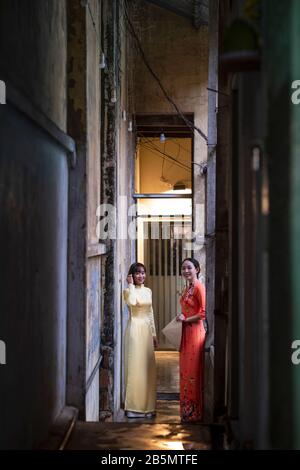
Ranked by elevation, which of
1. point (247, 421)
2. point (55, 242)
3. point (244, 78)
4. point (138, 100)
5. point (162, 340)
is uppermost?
point (138, 100)

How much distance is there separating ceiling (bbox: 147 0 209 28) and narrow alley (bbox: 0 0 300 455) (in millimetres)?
1828

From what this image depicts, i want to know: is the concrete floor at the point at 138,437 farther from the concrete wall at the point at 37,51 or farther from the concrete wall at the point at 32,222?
the concrete wall at the point at 37,51

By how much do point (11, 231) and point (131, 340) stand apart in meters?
5.20

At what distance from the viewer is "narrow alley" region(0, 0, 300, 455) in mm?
2416

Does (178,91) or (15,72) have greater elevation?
(178,91)

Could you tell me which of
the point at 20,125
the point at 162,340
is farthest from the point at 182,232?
the point at 20,125

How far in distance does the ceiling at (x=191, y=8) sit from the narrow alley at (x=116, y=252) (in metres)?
1.83

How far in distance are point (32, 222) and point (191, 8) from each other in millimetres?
9004

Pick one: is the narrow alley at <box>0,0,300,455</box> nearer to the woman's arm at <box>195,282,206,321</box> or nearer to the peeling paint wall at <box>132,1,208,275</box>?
the woman's arm at <box>195,282,206,321</box>

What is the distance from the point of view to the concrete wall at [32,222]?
299 cm

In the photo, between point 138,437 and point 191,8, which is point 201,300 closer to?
point 138,437

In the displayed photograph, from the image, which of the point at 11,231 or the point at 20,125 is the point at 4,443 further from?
the point at 20,125

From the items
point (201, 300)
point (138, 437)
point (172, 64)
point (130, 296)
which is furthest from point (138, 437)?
point (172, 64)

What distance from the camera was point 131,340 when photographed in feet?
26.2
